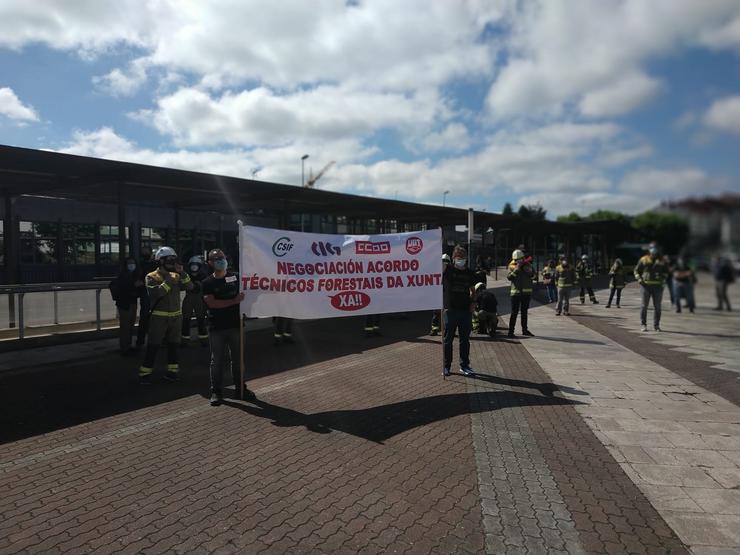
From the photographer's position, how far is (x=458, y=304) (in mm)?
7285

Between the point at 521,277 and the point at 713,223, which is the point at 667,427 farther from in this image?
the point at 521,277

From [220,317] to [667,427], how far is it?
17.3 ft

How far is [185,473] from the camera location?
13.3 feet

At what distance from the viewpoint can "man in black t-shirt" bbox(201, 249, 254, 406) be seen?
236 inches

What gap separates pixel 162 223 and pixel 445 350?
2210cm

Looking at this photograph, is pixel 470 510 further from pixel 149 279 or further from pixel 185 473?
pixel 149 279

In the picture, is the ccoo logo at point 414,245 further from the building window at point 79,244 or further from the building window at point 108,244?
the building window at point 79,244

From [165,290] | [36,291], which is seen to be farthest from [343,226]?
[165,290]

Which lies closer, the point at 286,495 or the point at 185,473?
the point at 286,495

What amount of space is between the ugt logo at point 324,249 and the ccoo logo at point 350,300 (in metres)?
0.58

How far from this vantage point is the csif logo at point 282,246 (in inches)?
249

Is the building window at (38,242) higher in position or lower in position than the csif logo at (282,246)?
higher

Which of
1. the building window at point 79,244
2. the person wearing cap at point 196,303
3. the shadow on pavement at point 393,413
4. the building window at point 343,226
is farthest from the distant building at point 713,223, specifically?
the building window at point 343,226

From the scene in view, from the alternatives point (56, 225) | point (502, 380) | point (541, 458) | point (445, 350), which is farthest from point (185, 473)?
point (56, 225)
